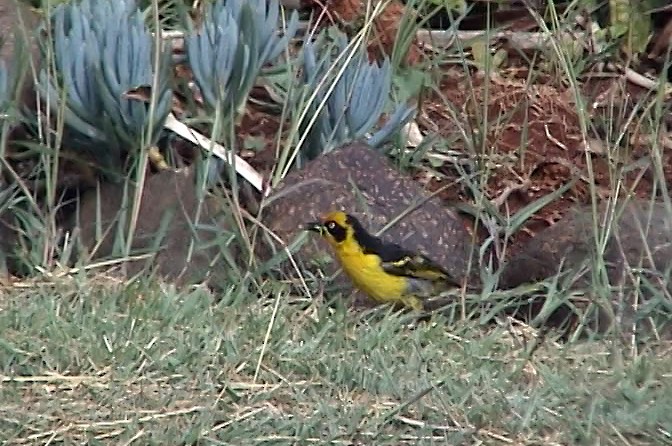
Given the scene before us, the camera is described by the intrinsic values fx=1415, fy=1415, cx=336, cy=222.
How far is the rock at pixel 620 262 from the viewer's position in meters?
Answer: 4.67

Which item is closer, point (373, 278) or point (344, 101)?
point (373, 278)

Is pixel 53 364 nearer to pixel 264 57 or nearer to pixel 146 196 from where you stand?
pixel 146 196

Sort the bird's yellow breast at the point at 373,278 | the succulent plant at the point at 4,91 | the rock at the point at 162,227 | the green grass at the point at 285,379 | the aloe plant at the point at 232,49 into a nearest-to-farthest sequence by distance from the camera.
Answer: the green grass at the point at 285,379, the bird's yellow breast at the point at 373,278, the rock at the point at 162,227, the succulent plant at the point at 4,91, the aloe plant at the point at 232,49

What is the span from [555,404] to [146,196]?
2060 millimetres

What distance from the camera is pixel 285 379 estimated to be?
3.98 meters

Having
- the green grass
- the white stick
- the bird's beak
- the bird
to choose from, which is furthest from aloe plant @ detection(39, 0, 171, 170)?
the green grass

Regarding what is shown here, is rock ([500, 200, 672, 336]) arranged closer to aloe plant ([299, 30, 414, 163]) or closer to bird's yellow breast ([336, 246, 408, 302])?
bird's yellow breast ([336, 246, 408, 302])

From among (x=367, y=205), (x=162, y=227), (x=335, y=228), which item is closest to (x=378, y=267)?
(x=335, y=228)

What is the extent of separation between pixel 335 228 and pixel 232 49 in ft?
3.10

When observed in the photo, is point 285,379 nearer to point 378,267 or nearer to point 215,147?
→ point 378,267

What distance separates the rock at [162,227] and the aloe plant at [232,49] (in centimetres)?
37

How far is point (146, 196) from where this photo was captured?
5316 mm

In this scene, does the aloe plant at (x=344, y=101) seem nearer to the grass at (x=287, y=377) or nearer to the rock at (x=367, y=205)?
the rock at (x=367, y=205)

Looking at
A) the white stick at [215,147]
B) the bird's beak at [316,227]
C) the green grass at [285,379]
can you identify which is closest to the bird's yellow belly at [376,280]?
the bird's beak at [316,227]
